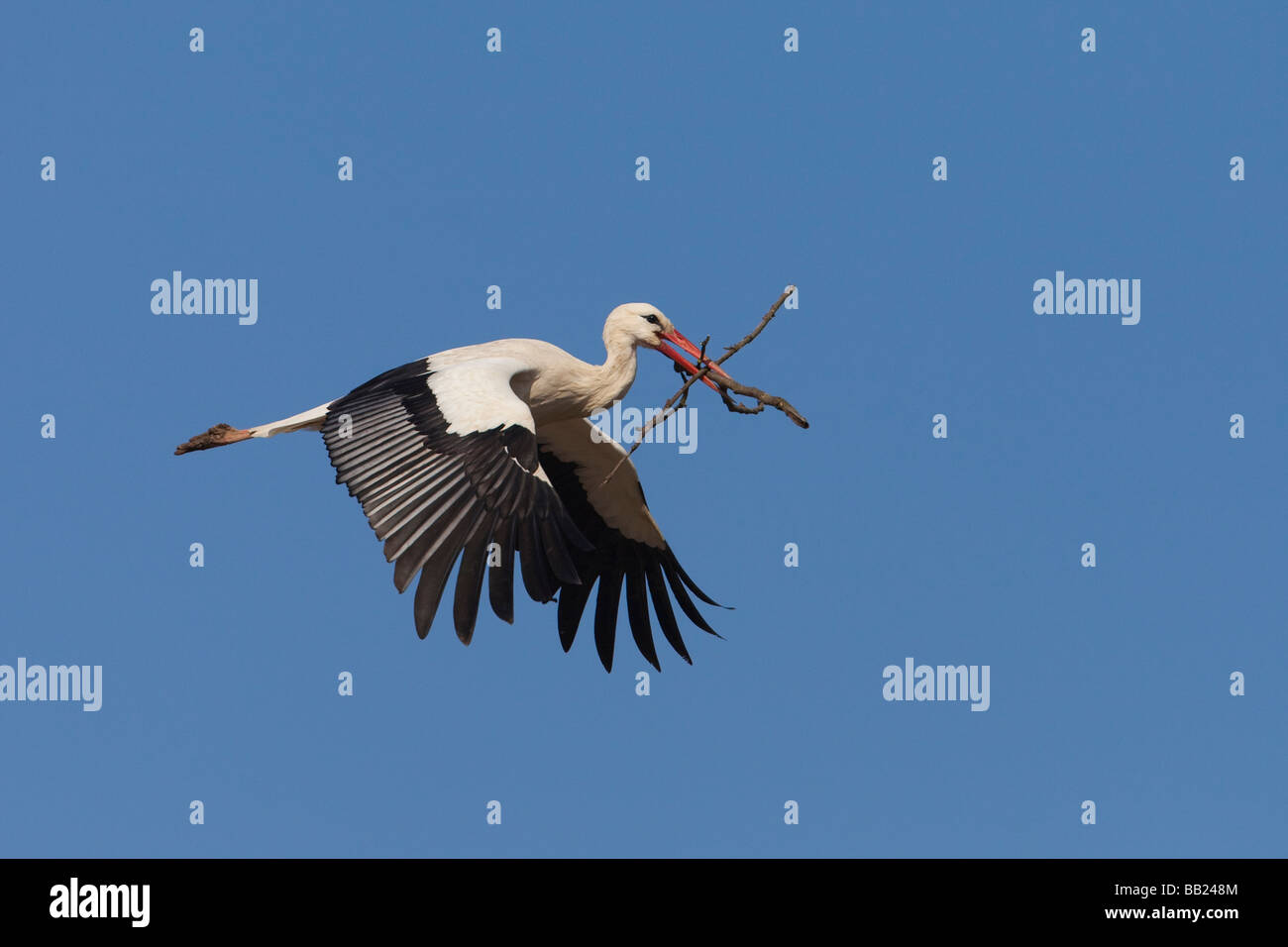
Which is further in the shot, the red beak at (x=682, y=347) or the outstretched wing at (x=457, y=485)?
the red beak at (x=682, y=347)

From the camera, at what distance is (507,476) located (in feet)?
36.7

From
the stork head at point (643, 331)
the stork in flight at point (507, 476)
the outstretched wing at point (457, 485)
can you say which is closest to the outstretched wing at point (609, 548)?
the stork in flight at point (507, 476)

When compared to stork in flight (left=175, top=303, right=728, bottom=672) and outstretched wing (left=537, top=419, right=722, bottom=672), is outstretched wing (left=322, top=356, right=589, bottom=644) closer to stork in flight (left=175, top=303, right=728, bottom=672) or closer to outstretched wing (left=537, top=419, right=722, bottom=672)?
stork in flight (left=175, top=303, right=728, bottom=672)

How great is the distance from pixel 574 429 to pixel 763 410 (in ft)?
12.1

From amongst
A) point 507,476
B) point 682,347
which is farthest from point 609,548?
point 507,476

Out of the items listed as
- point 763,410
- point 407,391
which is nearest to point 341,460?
point 407,391

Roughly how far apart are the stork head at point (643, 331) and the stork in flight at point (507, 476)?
10 mm

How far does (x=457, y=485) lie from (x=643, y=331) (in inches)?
108

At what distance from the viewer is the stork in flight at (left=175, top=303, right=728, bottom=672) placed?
10734 millimetres

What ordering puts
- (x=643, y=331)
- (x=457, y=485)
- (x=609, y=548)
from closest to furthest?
(x=457, y=485), (x=643, y=331), (x=609, y=548)

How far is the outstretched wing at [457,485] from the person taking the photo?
10.6m

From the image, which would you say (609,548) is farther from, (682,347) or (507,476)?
(507,476)

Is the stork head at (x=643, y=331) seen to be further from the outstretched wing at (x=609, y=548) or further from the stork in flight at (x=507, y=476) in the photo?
the outstretched wing at (x=609, y=548)

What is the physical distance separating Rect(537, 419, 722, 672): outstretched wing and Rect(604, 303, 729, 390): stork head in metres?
1.21
